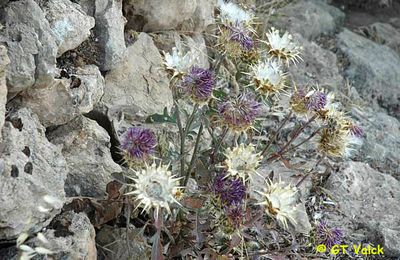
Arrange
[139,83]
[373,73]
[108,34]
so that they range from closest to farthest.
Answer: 1. [108,34]
2. [139,83]
3. [373,73]

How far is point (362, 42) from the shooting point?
5617 mm

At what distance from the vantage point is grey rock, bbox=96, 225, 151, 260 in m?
2.60

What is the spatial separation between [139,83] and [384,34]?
3.43 m

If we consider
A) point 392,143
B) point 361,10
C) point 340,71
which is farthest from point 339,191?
point 361,10

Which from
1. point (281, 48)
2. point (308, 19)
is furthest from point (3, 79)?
point (308, 19)

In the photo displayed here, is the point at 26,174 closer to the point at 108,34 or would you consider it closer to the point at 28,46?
the point at 28,46

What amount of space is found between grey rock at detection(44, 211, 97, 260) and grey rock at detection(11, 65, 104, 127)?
418 millimetres

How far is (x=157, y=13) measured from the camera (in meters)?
3.64

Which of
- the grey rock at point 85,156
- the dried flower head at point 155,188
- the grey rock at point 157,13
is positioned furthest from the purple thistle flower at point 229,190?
the grey rock at point 157,13

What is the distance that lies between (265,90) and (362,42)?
132 inches

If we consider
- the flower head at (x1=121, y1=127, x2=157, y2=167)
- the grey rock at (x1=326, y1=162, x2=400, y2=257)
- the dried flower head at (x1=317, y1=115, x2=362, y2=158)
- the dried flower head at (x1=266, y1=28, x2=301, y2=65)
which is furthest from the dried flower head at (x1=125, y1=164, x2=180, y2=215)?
the grey rock at (x1=326, y1=162, x2=400, y2=257)

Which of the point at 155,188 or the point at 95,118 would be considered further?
the point at 95,118

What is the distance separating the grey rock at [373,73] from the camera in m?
5.07

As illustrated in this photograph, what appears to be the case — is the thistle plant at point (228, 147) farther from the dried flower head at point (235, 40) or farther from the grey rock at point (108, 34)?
the grey rock at point (108, 34)
